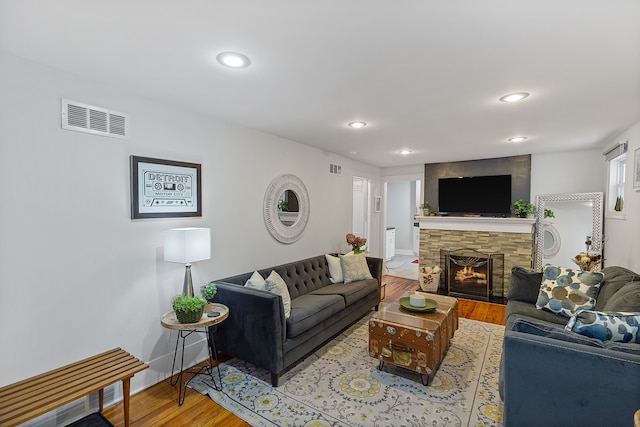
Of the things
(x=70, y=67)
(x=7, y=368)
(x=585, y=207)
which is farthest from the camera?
(x=585, y=207)

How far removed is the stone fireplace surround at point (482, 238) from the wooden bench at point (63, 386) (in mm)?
4969

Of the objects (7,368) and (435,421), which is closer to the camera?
(7,368)

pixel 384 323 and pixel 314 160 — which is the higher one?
pixel 314 160

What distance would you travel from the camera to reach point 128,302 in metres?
2.42

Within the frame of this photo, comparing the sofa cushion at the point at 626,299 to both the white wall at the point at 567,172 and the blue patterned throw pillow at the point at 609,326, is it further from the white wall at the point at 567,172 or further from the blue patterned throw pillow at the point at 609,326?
the white wall at the point at 567,172

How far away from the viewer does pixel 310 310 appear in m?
2.91

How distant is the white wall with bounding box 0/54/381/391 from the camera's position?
1882mm

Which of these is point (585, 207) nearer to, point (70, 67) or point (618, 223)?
point (618, 223)

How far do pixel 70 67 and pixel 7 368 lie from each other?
6.38ft

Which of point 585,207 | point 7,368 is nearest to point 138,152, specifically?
point 7,368

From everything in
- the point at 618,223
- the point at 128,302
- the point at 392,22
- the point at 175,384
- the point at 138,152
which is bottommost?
the point at 175,384

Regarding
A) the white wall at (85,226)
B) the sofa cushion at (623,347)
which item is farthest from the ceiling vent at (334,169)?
the sofa cushion at (623,347)

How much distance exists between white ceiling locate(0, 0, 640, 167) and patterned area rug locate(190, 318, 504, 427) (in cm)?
240

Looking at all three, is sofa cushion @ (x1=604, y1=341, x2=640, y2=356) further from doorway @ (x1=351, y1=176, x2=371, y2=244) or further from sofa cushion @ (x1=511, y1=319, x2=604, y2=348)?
doorway @ (x1=351, y1=176, x2=371, y2=244)
